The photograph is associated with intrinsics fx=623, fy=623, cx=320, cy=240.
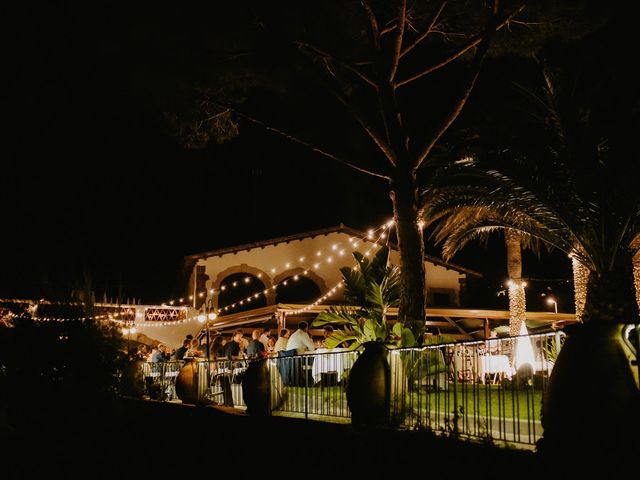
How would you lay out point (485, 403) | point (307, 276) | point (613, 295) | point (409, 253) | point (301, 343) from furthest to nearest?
point (307, 276) < point (301, 343) < point (409, 253) < point (485, 403) < point (613, 295)

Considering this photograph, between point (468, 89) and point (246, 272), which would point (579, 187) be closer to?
point (468, 89)

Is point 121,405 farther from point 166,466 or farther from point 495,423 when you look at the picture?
point 495,423

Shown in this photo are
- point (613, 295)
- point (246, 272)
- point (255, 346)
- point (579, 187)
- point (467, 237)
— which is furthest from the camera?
A: point (246, 272)

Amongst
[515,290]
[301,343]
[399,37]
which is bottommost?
[301,343]

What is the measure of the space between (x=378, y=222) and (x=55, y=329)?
22962 mm

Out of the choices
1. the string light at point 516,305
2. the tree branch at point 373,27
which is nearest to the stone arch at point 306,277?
the string light at point 516,305

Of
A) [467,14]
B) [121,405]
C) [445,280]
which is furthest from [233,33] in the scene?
[445,280]

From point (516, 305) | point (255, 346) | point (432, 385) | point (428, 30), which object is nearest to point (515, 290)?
point (516, 305)

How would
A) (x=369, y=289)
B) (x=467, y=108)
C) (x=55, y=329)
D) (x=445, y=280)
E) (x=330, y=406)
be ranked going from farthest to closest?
1. (x=445, y=280)
2. (x=467, y=108)
3. (x=55, y=329)
4. (x=369, y=289)
5. (x=330, y=406)

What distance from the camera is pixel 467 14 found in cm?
1273

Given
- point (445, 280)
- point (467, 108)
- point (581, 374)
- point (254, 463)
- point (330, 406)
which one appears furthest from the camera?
point (445, 280)

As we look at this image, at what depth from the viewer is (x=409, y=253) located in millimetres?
11695

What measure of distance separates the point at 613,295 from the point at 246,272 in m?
17.8

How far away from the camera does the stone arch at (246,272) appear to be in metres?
23.0
